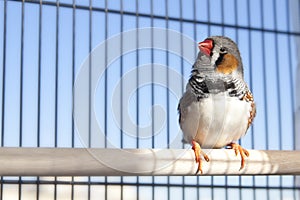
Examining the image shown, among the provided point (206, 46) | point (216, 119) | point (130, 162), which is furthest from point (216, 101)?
point (130, 162)

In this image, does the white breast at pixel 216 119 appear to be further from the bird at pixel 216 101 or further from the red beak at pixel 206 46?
the red beak at pixel 206 46

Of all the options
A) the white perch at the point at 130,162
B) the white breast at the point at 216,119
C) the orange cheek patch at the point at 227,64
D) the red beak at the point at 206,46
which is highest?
the red beak at the point at 206,46

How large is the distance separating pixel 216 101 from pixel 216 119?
0.16ft

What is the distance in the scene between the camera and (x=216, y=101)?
4.36ft

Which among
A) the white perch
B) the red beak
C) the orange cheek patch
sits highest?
the red beak

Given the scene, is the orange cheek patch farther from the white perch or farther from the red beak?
the white perch

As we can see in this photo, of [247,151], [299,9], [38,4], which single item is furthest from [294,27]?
[247,151]

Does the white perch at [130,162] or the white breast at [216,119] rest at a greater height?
the white breast at [216,119]

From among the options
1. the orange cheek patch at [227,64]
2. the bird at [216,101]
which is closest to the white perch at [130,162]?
the bird at [216,101]

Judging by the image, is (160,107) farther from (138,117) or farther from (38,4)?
(38,4)

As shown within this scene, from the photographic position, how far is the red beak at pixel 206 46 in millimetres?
1392

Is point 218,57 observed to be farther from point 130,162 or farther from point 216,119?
point 130,162

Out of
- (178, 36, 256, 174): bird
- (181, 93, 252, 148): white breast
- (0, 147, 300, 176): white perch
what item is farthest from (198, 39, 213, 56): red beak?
(0, 147, 300, 176): white perch

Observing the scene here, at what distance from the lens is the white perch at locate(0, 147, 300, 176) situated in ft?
3.45
